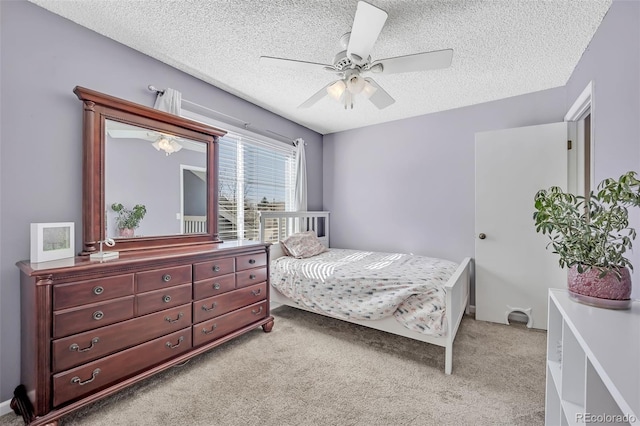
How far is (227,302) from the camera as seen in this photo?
2.35 m

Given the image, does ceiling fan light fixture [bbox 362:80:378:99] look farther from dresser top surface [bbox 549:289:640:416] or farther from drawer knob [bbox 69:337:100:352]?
drawer knob [bbox 69:337:100:352]

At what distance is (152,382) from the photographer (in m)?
1.94

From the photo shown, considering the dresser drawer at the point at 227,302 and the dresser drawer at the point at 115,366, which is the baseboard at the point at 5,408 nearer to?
the dresser drawer at the point at 115,366

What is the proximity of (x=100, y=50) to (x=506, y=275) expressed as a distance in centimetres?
419

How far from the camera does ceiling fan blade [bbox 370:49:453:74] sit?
176 centimetres

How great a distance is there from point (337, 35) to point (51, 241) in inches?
92.7

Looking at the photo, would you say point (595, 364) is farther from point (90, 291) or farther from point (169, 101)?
point (169, 101)

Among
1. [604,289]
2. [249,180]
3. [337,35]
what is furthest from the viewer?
[249,180]

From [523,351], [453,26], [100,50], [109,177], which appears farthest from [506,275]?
[100,50]

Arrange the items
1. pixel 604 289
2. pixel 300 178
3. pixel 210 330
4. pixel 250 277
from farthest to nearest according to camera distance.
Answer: pixel 300 178 < pixel 250 277 < pixel 210 330 < pixel 604 289

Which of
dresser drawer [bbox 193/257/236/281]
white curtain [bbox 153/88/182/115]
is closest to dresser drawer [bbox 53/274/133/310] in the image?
dresser drawer [bbox 193/257/236/281]

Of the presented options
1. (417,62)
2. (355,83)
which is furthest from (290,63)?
(417,62)

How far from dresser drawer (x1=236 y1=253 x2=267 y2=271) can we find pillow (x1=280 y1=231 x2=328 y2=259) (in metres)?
0.71

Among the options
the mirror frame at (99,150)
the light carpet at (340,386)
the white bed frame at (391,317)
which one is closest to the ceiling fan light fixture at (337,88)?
the mirror frame at (99,150)
